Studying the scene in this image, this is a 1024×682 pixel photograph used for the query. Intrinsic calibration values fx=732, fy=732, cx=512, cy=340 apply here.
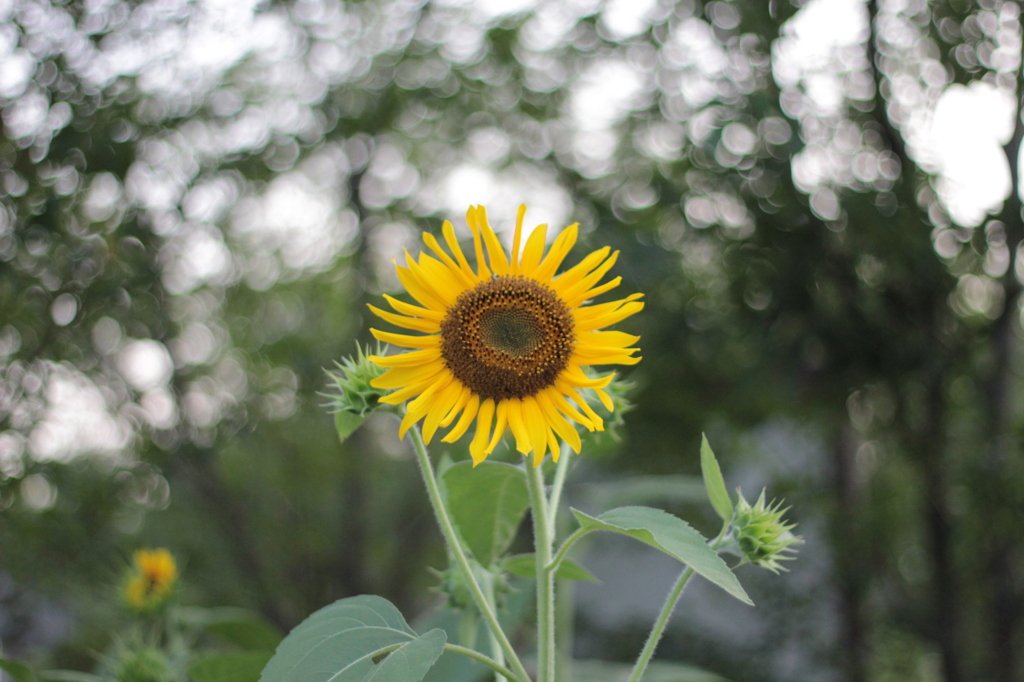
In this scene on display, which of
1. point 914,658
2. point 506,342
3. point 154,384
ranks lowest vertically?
point 914,658

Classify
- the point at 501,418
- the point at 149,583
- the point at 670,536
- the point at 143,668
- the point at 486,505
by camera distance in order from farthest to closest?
1. the point at 149,583
2. the point at 143,668
3. the point at 486,505
4. the point at 501,418
5. the point at 670,536

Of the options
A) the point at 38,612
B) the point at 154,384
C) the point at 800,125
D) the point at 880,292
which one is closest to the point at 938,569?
the point at 880,292

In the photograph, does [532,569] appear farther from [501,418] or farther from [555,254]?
[555,254]

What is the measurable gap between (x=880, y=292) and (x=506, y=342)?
1.63 metres

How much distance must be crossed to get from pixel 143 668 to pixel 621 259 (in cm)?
133

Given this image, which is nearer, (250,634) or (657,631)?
(657,631)

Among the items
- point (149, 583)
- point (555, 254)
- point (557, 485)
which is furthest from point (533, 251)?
point (149, 583)

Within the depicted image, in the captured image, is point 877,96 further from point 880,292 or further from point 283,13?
point 283,13

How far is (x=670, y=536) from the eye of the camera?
58 centimetres

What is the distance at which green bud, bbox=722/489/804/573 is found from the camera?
2.33ft

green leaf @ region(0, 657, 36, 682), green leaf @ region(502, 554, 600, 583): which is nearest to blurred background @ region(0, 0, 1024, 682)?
green leaf @ region(502, 554, 600, 583)

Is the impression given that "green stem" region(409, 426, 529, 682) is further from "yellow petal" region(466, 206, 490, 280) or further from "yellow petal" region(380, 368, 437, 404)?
"yellow petal" region(466, 206, 490, 280)

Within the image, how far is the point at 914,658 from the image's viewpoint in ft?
9.08

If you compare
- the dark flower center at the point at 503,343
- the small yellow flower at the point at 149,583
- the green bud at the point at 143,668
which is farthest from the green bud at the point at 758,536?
the small yellow flower at the point at 149,583
